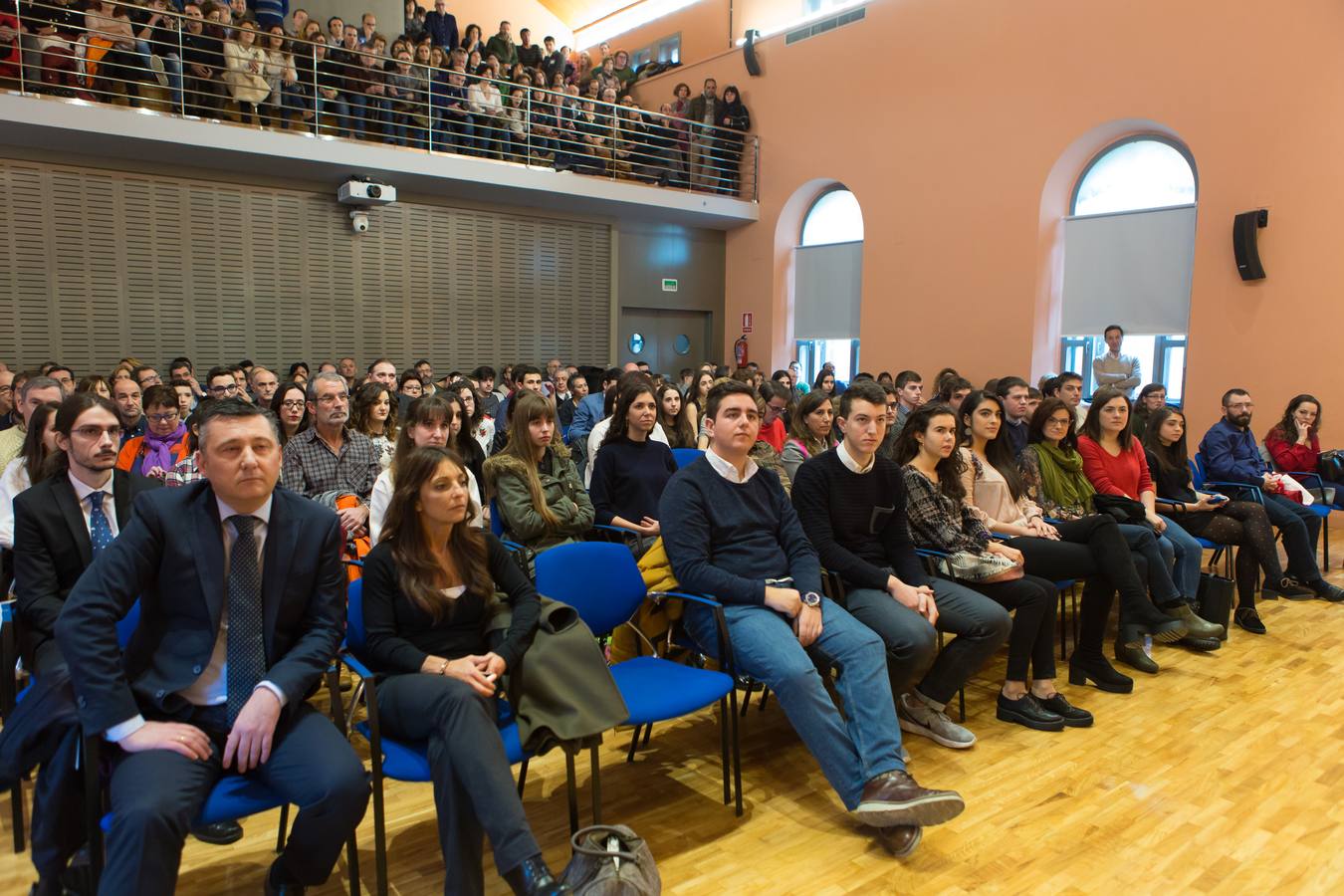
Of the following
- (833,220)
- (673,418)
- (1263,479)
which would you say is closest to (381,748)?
(673,418)

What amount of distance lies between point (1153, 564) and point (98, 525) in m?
4.35

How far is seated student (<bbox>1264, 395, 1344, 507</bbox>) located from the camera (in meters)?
6.02

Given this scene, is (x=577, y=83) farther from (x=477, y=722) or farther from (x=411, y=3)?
(x=477, y=722)

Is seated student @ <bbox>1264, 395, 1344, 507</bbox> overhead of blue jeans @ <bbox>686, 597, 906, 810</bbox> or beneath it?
overhead

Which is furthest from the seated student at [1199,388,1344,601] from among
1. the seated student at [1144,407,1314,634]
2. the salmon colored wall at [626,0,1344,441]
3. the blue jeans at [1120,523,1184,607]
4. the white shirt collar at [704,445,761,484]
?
the white shirt collar at [704,445,761,484]

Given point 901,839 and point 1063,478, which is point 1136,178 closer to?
point 1063,478

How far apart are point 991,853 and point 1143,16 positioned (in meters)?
8.50

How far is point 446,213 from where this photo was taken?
33.7ft

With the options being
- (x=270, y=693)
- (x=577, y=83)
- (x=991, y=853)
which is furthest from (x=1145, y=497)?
(x=577, y=83)

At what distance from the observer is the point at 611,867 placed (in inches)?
80.8

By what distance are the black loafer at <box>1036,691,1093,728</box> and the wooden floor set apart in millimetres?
52

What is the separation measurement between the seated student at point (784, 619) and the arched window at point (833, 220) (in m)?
8.65

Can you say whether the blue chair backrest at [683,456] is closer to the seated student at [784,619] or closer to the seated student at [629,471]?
the seated student at [629,471]

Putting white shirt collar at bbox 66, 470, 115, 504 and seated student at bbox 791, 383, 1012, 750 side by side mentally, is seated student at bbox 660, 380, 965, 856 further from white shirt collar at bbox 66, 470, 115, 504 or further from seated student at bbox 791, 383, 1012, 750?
white shirt collar at bbox 66, 470, 115, 504
